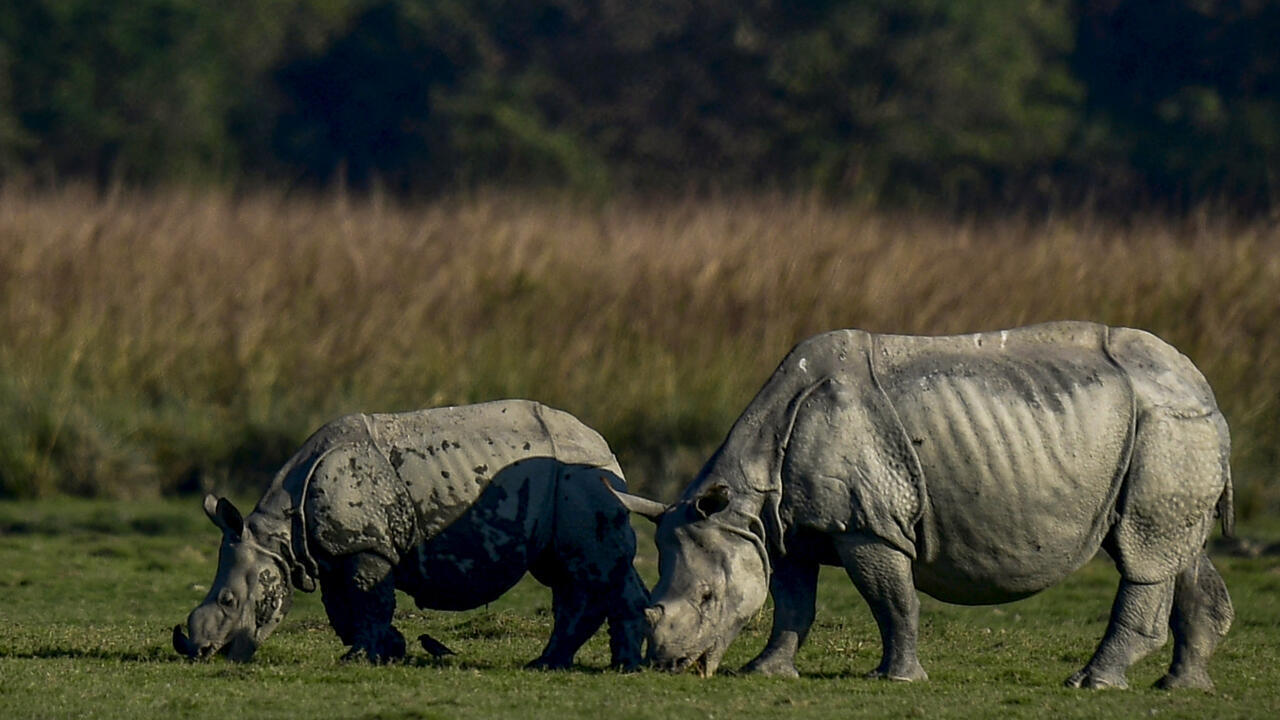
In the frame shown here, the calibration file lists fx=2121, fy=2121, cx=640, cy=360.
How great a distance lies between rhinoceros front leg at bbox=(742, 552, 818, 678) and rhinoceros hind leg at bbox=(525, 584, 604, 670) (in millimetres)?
694

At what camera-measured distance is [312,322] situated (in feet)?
53.9

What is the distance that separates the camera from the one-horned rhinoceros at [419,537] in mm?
8336

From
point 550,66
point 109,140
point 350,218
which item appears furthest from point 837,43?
point 350,218

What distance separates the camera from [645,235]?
723 inches

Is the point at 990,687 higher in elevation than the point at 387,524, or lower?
lower

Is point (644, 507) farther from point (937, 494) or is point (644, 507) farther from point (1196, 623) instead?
point (1196, 623)

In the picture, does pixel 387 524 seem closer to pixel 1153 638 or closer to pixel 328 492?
pixel 328 492

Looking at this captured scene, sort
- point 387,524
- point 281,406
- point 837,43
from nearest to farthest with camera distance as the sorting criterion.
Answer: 1. point 387,524
2. point 281,406
3. point 837,43

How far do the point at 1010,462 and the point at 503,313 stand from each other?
9211mm

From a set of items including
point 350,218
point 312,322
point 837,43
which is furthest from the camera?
point 837,43

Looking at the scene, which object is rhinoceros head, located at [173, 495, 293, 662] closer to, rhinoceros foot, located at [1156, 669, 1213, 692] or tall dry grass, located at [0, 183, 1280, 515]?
rhinoceros foot, located at [1156, 669, 1213, 692]

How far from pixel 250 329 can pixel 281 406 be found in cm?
103

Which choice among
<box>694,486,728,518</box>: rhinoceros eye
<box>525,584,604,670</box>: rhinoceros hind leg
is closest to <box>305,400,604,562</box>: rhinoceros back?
<box>525,584,604,670</box>: rhinoceros hind leg

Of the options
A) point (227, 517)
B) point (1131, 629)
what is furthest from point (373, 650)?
point (1131, 629)
